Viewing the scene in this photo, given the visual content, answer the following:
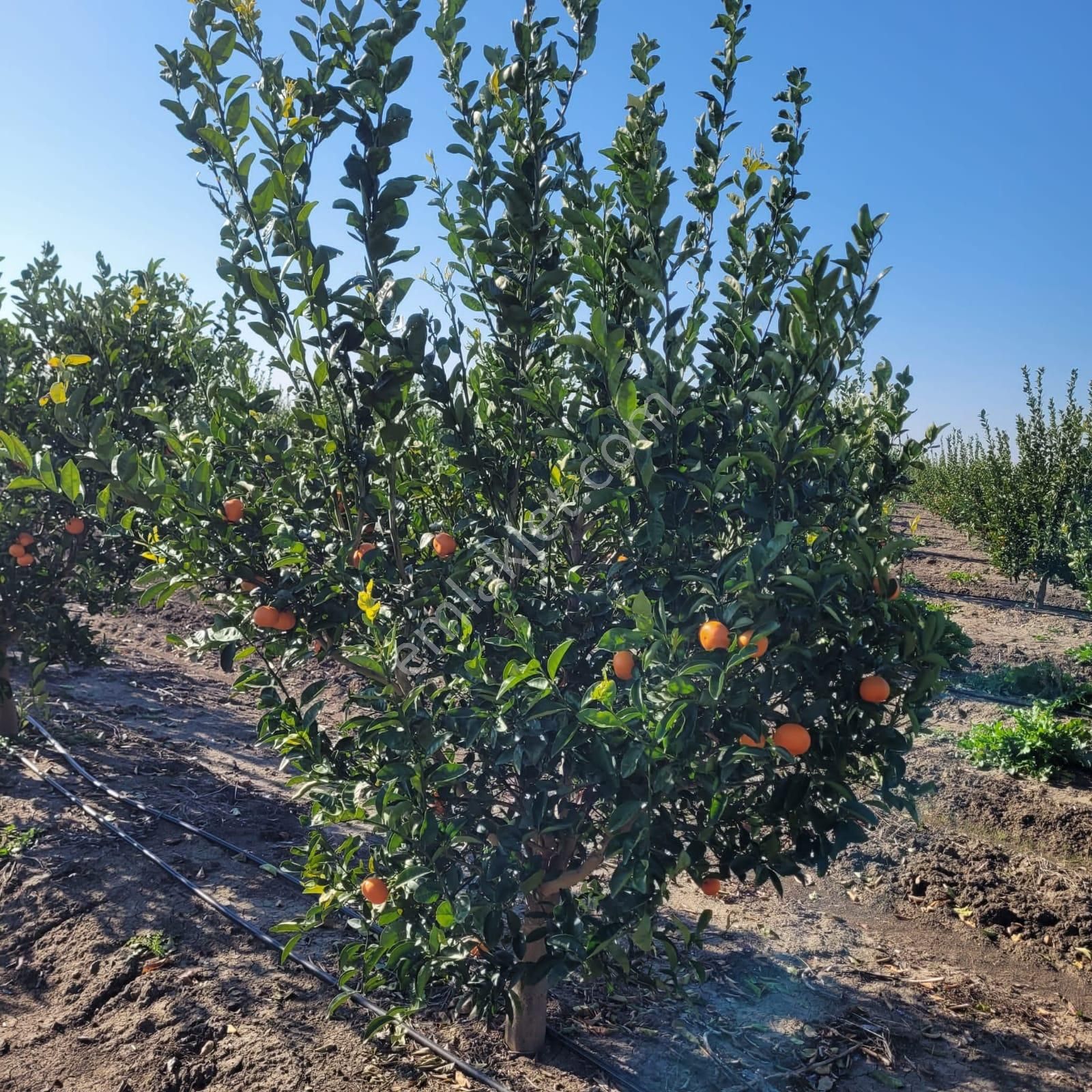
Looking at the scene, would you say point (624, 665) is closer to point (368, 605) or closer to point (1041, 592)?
point (368, 605)

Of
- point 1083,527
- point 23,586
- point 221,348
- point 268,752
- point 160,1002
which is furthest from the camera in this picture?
point 1083,527

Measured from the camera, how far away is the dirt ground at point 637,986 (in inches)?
110

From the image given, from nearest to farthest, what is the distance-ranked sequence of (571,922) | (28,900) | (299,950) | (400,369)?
(400,369), (571,922), (299,950), (28,900)

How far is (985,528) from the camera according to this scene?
1323 centimetres

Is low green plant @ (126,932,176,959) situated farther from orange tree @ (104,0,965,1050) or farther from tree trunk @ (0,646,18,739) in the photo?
tree trunk @ (0,646,18,739)

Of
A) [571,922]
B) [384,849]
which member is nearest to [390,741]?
[384,849]

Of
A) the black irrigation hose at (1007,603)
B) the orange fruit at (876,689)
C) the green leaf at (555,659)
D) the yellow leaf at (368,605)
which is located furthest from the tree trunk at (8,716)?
the black irrigation hose at (1007,603)

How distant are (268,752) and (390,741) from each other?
4.25 m

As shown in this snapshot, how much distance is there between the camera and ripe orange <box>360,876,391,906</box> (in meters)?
2.30

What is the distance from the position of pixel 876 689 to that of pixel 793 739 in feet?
0.67

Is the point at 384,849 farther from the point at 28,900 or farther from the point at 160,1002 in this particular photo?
the point at 28,900

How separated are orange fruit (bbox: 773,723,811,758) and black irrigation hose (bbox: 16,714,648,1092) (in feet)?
4.92

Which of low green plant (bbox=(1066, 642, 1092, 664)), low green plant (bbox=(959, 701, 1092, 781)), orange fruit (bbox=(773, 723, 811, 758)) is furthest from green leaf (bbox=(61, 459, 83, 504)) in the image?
low green plant (bbox=(1066, 642, 1092, 664))

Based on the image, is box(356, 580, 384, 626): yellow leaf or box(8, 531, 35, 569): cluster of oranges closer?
box(356, 580, 384, 626): yellow leaf
